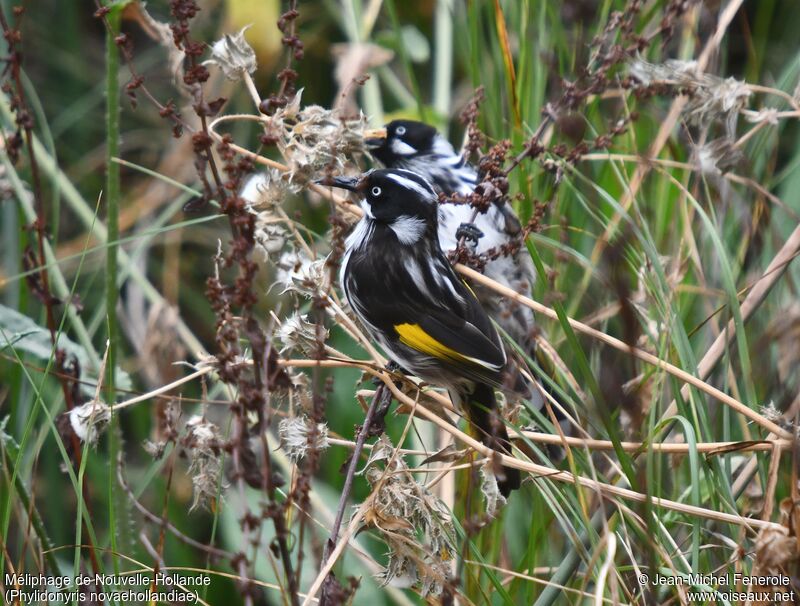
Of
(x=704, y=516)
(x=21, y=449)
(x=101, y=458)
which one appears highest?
(x=21, y=449)

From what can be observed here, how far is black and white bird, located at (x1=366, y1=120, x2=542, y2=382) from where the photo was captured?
2795 millimetres

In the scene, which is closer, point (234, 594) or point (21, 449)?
point (21, 449)

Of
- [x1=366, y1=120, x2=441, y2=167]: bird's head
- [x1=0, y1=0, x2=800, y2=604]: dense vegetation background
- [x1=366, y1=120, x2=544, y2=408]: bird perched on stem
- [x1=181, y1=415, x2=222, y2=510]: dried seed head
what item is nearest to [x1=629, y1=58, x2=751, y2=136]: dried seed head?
[x1=0, y1=0, x2=800, y2=604]: dense vegetation background

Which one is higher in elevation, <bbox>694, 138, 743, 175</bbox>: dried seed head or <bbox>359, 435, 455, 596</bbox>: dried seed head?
<bbox>694, 138, 743, 175</bbox>: dried seed head

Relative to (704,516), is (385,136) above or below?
above

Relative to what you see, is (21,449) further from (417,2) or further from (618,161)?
(417,2)

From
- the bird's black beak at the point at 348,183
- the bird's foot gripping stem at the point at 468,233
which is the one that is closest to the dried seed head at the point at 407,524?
the bird's black beak at the point at 348,183

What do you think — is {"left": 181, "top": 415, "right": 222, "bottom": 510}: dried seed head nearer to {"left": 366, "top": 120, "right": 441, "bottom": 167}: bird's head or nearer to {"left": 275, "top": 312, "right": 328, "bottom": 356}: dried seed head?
{"left": 275, "top": 312, "right": 328, "bottom": 356}: dried seed head

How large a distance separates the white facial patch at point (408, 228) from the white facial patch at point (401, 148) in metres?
1.04

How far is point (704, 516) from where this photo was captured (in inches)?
74.8

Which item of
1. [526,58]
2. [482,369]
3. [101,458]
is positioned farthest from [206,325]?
[482,369]

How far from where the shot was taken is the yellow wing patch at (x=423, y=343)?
2.38 m

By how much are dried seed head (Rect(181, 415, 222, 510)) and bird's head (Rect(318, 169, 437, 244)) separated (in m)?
0.85

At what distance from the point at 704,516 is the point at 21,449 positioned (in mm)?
1340
